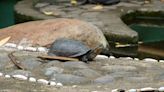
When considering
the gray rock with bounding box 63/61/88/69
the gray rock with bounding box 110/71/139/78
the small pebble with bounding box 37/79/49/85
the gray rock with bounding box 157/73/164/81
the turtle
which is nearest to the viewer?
the small pebble with bounding box 37/79/49/85

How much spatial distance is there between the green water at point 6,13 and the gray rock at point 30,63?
13.9 ft

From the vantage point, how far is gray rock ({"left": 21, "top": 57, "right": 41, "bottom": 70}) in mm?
4605

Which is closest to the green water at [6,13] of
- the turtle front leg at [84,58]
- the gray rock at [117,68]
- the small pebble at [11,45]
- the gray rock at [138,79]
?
the small pebble at [11,45]

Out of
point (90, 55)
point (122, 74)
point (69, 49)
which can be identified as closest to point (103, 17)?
point (90, 55)

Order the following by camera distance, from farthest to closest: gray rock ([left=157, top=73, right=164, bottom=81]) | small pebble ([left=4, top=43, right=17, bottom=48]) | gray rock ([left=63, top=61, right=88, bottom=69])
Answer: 1. small pebble ([left=4, top=43, right=17, bottom=48])
2. gray rock ([left=63, top=61, right=88, bottom=69])
3. gray rock ([left=157, top=73, right=164, bottom=81])

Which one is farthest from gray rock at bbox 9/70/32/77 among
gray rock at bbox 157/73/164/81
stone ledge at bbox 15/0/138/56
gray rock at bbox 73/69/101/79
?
stone ledge at bbox 15/0/138/56

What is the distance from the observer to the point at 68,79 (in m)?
4.22

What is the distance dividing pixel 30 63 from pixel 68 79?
60 centimetres

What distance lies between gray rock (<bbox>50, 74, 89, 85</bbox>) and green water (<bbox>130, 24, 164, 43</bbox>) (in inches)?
136

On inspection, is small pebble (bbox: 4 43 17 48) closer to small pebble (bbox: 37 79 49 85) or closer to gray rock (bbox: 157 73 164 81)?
small pebble (bbox: 37 79 49 85)

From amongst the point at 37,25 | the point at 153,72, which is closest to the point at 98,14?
the point at 37,25

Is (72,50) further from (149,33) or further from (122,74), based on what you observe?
(149,33)

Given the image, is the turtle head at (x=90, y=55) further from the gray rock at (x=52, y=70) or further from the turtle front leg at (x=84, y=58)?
the gray rock at (x=52, y=70)

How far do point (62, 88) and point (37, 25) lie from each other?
7.14 feet
